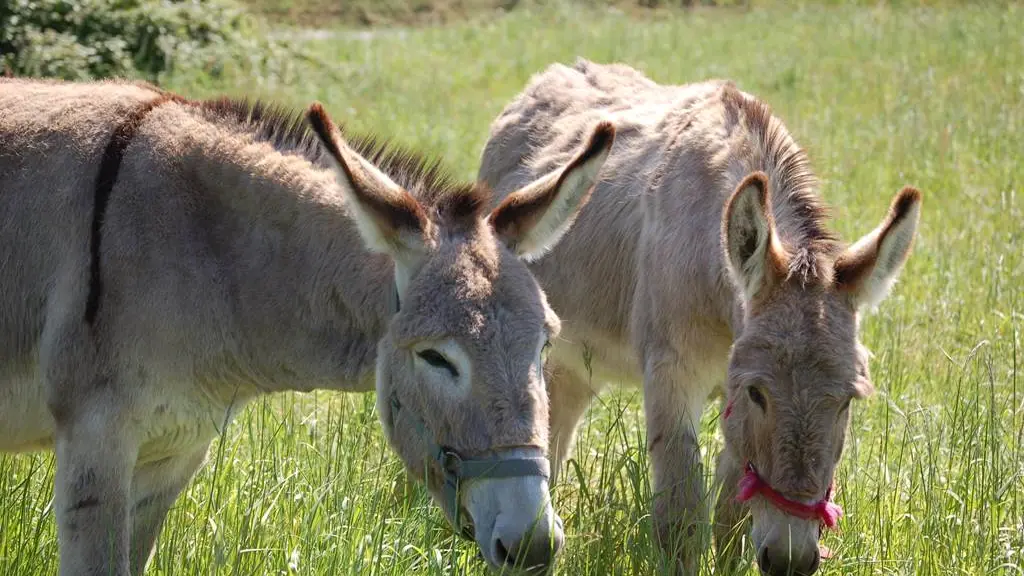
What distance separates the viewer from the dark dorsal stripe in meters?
3.61

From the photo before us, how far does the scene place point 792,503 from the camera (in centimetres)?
369

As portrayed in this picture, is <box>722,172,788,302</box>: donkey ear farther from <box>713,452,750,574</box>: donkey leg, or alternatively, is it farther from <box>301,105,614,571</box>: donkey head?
<box>713,452,750,574</box>: donkey leg

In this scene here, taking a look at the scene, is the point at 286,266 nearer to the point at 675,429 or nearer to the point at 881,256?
the point at 675,429

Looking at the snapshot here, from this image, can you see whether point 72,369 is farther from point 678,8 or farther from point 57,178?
point 678,8

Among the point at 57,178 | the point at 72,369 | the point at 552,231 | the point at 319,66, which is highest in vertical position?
the point at 552,231

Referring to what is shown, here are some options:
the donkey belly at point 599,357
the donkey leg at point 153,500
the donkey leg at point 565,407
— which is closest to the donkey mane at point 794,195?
the donkey belly at point 599,357

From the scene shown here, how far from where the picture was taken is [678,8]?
1109 inches

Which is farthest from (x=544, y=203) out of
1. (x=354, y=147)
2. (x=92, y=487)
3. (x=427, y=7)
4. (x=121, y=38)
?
(x=427, y=7)

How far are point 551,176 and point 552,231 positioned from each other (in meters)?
0.18

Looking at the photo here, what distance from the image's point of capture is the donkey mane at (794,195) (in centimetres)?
403

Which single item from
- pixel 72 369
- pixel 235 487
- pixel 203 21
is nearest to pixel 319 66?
pixel 203 21

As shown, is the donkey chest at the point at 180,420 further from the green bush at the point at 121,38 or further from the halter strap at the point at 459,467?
the green bush at the point at 121,38

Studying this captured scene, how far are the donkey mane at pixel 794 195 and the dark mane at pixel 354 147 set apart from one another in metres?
1.19

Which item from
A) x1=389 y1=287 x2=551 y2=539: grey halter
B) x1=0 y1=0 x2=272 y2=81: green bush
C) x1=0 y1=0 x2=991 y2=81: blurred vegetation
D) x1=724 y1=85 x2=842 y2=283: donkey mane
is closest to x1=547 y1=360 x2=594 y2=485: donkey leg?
x1=724 y1=85 x2=842 y2=283: donkey mane
